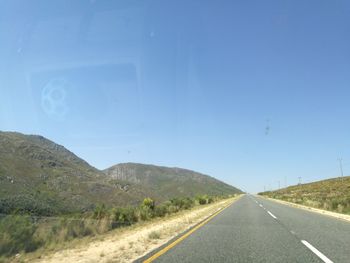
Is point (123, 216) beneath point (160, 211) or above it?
beneath

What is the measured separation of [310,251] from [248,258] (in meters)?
2.13

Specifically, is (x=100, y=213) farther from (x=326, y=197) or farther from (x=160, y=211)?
(x=326, y=197)

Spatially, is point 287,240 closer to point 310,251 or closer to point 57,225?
point 310,251

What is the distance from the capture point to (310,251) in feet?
36.4

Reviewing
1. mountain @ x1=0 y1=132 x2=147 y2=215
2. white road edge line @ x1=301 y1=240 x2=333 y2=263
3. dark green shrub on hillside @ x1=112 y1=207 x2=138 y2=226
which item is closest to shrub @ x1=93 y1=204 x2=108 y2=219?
dark green shrub on hillside @ x1=112 y1=207 x2=138 y2=226

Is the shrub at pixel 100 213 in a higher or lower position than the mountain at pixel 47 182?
lower

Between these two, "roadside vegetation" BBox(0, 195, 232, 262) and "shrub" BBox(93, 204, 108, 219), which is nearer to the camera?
"roadside vegetation" BBox(0, 195, 232, 262)

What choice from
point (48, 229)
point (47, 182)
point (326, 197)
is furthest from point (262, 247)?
point (326, 197)

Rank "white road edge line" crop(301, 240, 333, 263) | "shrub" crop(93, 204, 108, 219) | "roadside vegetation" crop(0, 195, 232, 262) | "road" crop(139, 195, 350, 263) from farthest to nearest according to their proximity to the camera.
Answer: "shrub" crop(93, 204, 108, 219), "roadside vegetation" crop(0, 195, 232, 262), "road" crop(139, 195, 350, 263), "white road edge line" crop(301, 240, 333, 263)

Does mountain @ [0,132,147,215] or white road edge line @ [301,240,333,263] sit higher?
mountain @ [0,132,147,215]

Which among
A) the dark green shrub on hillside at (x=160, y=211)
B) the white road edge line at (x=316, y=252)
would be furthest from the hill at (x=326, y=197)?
the white road edge line at (x=316, y=252)

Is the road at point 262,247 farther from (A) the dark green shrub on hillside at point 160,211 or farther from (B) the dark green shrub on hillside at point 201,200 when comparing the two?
(B) the dark green shrub on hillside at point 201,200

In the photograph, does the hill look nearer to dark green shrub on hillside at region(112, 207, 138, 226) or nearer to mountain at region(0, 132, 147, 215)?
dark green shrub on hillside at region(112, 207, 138, 226)

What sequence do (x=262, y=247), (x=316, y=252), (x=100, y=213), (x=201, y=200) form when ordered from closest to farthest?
(x=316, y=252)
(x=262, y=247)
(x=100, y=213)
(x=201, y=200)
